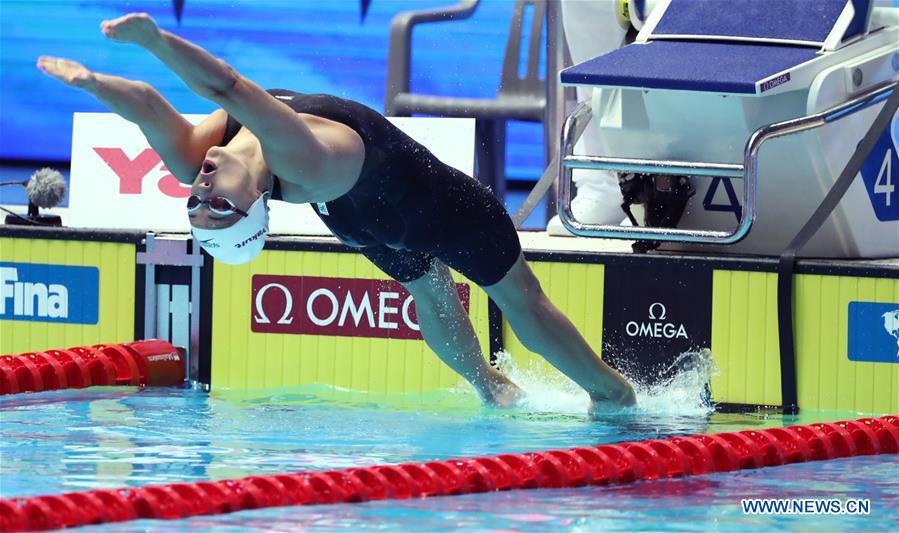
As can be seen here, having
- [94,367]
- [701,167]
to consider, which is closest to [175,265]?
[94,367]

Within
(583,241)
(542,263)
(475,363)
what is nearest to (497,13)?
(583,241)

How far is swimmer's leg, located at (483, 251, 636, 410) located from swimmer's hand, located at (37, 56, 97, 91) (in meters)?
1.61

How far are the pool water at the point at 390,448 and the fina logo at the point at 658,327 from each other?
178 millimetres

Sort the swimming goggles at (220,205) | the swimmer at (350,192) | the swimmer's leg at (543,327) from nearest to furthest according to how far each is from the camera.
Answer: the swimmer at (350,192)
the swimming goggles at (220,205)
the swimmer's leg at (543,327)

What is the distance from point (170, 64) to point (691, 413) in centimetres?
242

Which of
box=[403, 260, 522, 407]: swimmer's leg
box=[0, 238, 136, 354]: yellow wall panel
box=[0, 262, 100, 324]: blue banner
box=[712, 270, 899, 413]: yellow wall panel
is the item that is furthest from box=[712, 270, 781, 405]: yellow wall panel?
box=[0, 262, 100, 324]: blue banner

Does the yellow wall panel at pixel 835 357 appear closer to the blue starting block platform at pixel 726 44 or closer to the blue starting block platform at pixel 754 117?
the blue starting block platform at pixel 754 117

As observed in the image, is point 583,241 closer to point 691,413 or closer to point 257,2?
point 691,413

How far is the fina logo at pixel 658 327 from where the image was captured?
538cm

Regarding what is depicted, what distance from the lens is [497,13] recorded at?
7832 mm

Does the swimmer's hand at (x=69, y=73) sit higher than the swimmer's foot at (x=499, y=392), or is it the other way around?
the swimmer's hand at (x=69, y=73)

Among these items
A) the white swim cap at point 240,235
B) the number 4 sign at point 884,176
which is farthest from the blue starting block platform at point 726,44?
the white swim cap at point 240,235

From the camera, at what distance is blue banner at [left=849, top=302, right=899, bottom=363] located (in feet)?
16.8

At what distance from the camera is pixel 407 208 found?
4.49 meters
